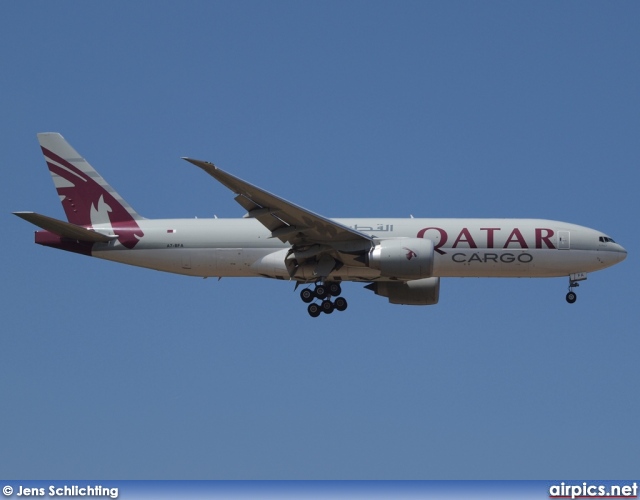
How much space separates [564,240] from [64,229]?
752 inches

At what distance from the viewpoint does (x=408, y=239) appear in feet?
152

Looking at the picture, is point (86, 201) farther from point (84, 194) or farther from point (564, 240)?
point (564, 240)

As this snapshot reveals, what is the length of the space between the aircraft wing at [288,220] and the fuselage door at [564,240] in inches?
292

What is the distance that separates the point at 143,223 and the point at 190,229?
2270mm

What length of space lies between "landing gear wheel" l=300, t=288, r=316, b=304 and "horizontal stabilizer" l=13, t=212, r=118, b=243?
7.76 m

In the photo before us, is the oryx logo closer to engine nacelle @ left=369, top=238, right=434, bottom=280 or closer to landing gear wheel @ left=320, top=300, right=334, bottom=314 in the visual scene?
engine nacelle @ left=369, top=238, right=434, bottom=280

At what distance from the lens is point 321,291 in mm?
48594

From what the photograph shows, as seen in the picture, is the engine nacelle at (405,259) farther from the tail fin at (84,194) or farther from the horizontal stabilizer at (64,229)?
the horizontal stabilizer at (64,229)

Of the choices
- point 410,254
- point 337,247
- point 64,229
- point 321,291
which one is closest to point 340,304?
point 321,291

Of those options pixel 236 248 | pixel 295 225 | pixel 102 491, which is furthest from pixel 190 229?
pixel 102 491

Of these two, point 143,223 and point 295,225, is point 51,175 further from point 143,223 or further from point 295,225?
point 295,225

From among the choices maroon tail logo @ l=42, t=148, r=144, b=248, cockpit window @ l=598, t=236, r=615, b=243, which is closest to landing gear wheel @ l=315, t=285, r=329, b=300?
maroon tail logo @ l=42, t=148, r=144, b=248

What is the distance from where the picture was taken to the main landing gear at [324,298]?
4847 centimetres

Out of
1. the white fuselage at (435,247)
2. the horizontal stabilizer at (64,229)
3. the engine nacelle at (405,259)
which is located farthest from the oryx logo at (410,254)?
the horizontal stabilizer at (64,229)
